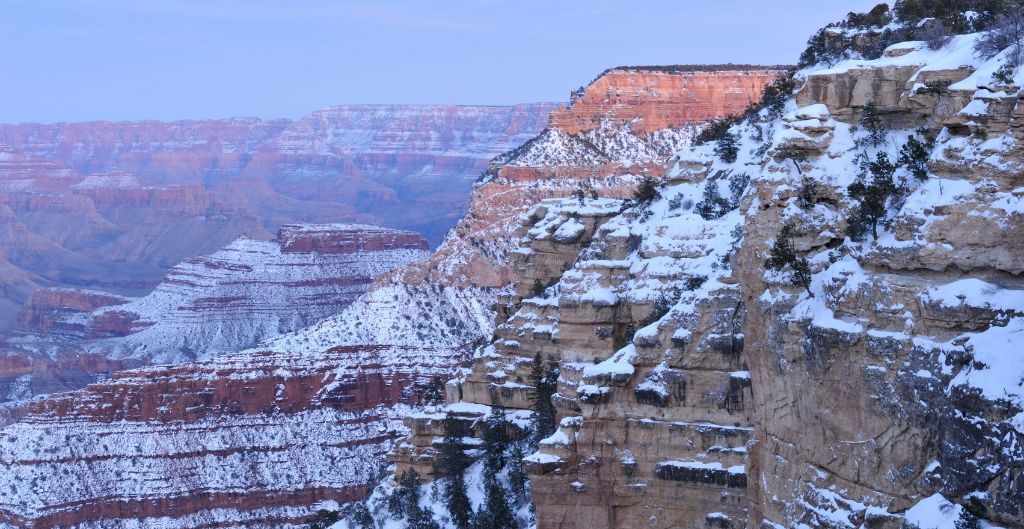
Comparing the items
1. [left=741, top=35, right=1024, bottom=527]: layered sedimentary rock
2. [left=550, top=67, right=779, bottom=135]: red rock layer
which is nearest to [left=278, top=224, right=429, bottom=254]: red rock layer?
[left=550, top=67, right=779, bottom=135]: red rock layer

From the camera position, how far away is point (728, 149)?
4006cm

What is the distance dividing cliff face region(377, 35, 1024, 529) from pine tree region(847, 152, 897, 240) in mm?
60

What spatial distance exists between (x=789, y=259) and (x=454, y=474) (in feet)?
66.8

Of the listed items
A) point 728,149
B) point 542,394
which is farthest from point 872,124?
point 542,394

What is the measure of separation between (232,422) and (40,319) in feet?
349

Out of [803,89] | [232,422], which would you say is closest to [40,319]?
[232,422]

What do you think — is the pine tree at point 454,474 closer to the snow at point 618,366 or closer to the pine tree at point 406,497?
the pine tree at point 406,497

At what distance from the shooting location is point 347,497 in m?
70.9

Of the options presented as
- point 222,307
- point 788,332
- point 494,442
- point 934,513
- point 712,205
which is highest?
point 788,332

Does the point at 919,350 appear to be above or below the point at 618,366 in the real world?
above

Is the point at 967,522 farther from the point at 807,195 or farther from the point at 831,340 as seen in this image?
the point at 807,195

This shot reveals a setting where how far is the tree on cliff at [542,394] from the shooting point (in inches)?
1518

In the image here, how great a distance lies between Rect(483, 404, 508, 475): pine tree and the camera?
40656mm

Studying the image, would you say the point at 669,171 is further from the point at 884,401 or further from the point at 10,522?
the point at 10,522
